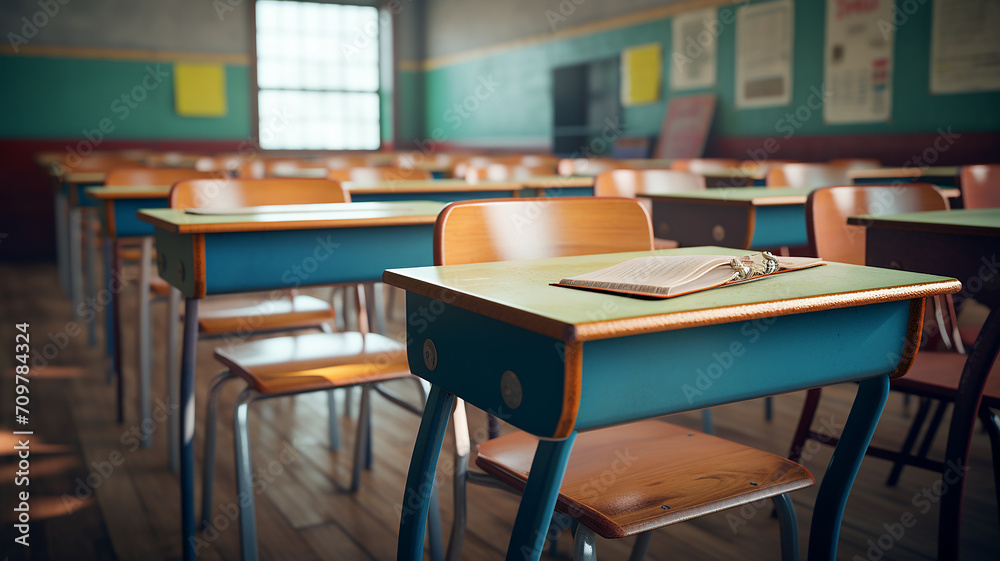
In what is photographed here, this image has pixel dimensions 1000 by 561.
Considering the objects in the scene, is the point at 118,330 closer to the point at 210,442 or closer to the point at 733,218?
the point at 210,442

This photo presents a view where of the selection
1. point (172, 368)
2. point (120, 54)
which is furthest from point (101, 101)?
point (172, 368)

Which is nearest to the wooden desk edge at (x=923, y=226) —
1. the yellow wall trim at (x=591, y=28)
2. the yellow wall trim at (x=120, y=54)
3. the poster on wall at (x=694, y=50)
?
the yellow wall trim at (x=591, y=28)

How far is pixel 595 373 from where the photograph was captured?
2.76 ft

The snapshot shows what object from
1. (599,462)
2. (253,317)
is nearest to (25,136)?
(253,317)

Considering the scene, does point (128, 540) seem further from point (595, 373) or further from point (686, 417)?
point (686, 417)

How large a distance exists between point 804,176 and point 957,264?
7.01 ft

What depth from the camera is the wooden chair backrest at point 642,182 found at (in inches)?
122

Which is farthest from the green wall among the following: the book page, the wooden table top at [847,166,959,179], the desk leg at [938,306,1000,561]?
the book page

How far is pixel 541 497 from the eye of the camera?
0.87 m

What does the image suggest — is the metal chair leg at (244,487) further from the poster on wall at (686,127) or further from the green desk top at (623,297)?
the poster on wall at (686,127)

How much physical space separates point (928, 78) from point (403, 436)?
4.23 m

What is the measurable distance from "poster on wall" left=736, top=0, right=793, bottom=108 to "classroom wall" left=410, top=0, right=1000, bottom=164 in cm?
7

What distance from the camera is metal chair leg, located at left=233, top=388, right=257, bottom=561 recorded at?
164 centimetres

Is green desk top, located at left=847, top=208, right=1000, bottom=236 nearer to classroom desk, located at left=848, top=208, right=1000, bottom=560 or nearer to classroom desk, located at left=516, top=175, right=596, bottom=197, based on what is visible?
classroom desk, located at left=848, top=208, right=1000, bottom=560
